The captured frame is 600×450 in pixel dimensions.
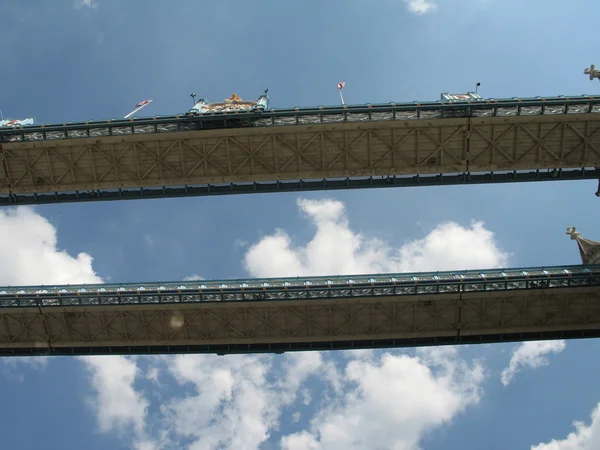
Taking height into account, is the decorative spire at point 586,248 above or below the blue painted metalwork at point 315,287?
above

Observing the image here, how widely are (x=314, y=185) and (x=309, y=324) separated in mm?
11472

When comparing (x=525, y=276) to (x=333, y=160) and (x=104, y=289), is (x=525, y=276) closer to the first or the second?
(x=333, y=160)

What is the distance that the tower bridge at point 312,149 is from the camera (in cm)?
3762

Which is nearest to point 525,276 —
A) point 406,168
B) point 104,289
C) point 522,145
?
point 522,145

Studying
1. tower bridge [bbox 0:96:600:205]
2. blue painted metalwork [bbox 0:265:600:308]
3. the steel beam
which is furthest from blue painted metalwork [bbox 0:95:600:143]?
the steel beam

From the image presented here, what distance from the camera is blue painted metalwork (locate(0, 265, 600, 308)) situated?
1604 inches

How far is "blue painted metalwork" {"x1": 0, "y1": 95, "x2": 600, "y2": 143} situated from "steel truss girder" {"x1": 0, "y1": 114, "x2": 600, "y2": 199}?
539 mm

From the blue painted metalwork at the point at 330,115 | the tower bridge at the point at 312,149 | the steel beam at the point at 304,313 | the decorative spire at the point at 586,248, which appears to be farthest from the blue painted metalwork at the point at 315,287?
the blue painted metalwork at the point at 330,115

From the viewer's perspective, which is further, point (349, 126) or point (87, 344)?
point (87, 344)

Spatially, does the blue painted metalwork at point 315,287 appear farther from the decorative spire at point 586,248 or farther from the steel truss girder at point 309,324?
the decorative spire at point 586,248

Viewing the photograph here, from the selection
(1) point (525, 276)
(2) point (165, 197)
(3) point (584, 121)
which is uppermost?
(3) point (584, 121)

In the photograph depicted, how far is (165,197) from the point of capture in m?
41.5

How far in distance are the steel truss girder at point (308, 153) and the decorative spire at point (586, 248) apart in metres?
10.1

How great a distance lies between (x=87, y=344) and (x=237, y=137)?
A: 21880 millimetres
